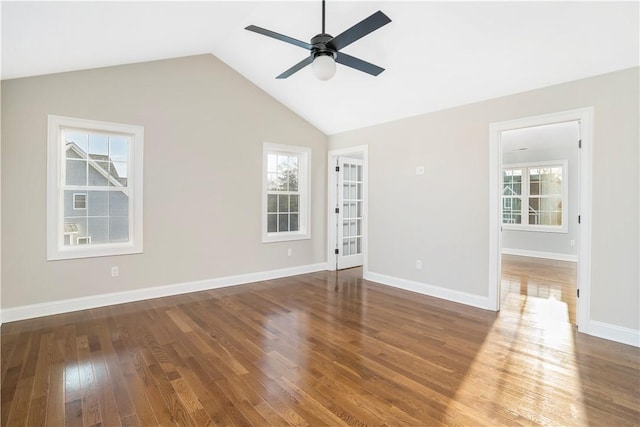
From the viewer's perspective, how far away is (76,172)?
3.88 meters

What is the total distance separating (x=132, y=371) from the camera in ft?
8.09

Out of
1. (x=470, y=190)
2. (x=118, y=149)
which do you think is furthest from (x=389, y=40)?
(x=118, y=149)

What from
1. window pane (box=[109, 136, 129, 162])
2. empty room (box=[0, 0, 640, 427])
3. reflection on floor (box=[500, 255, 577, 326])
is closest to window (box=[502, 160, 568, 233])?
reflection on floor (box=[500, 255, 577, 326])

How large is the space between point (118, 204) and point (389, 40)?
392 centimetres

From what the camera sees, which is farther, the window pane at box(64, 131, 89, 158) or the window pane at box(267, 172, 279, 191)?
the window pane at box(267, 172, 279, 191)

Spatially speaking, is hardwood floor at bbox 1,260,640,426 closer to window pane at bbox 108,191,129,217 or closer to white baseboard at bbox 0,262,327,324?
white baseboard at bbox 0,262,327,324

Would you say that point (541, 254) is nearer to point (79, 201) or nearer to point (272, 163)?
point (272, 163)

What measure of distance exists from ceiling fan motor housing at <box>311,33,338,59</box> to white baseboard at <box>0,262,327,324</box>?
3.58 meters

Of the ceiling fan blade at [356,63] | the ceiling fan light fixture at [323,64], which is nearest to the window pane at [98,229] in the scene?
the ceiling fan light fixture at [323,64]

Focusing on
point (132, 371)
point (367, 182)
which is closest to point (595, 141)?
point (367, 182)

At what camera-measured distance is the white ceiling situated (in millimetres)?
2576

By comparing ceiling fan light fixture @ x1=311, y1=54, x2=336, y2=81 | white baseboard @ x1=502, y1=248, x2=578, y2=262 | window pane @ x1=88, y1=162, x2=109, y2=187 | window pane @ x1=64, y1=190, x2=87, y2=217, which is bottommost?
white baseboard @ x1=502, y1=248, x2=578, y2=262

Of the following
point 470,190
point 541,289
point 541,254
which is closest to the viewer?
point 470,190

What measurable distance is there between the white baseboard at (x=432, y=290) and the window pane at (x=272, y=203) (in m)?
1.96
